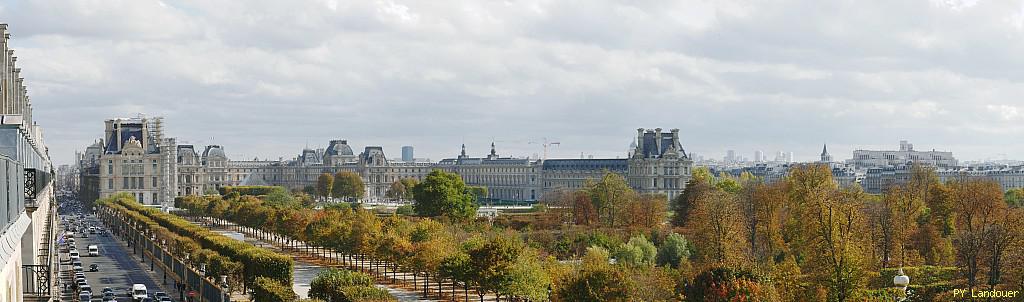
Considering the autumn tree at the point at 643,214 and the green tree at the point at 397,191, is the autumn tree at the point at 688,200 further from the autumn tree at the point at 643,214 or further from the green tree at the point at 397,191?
the green tree at the point at 397,191

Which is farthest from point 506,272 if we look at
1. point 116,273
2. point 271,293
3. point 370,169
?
point 370,169

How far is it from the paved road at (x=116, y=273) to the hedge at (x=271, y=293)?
9.29 meters

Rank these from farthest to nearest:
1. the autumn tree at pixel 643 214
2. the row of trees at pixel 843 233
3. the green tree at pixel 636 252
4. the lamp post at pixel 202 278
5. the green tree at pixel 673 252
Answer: the autumn tree at pixel 643 214, the green tree at pixel 673 252, the green tree at pixel 636 252, the lamp post at pixel 202 278, the row of trees at pixel 843 233

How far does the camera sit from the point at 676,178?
132 m

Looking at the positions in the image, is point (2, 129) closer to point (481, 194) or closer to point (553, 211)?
point (553, 211)

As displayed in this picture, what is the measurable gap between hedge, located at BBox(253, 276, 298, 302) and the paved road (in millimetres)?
9295

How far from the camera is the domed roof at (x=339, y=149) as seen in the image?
182 meters

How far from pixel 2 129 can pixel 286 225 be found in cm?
4519

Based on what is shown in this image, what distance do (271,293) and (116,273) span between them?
23610 mm

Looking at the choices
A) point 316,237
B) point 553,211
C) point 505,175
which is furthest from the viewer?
point 505,175

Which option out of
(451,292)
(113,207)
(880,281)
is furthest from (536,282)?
(113,207)

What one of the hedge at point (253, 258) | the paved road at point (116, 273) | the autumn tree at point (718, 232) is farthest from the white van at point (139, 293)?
the autumn tree at point (718, 232)

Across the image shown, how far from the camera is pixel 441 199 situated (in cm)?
8000

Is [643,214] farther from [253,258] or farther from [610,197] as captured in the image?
[253,258]
